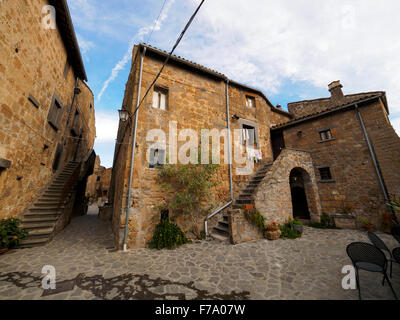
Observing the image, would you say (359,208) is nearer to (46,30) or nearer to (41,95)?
(41,95)

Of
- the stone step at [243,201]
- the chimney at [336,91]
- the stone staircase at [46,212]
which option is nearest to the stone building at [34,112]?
the stone staircase at [46,212]

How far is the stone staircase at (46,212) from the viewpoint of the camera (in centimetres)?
553

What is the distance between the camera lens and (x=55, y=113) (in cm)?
773

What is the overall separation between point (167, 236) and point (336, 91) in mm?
15145

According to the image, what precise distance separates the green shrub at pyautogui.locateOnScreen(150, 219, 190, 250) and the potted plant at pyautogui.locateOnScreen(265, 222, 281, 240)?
321 centimetres

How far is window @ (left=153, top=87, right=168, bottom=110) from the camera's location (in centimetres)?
705

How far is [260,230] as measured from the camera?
20.3 ft

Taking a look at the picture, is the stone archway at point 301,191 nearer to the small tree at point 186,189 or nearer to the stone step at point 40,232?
the small tree at point 186,189

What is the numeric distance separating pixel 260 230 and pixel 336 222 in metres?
5.00

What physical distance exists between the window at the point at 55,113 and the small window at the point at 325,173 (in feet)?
48.4

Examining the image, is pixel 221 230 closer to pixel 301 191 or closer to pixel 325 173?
pixel 301 191

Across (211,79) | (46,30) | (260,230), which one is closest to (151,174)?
(260,230)

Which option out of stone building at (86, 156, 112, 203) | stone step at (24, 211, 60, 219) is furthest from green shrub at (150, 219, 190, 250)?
stone building at (86, 156, 112, 203)

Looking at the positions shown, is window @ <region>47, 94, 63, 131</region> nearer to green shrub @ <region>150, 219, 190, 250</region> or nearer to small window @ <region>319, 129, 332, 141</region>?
green shrub @ <region>150, 219, 190, 250</region>
